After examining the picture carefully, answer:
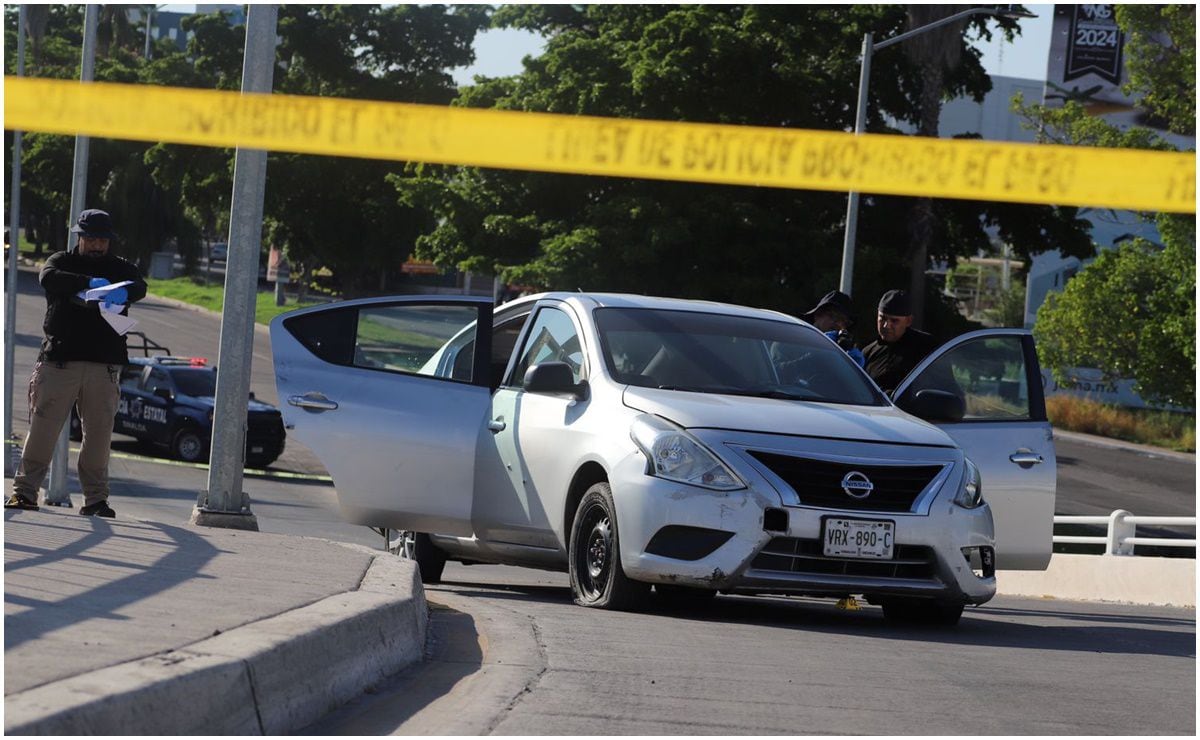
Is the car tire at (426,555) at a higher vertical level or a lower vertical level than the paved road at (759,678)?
lower

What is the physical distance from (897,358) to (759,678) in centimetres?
483

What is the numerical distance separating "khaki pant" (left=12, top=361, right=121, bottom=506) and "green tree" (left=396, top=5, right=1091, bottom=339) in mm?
25142

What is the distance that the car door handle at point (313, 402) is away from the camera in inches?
378

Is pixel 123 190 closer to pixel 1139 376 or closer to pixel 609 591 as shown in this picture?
pixel 1139 376

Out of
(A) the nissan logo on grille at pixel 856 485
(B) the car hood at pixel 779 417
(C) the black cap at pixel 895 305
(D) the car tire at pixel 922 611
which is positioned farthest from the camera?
(C) the black cap at pixel 895 305

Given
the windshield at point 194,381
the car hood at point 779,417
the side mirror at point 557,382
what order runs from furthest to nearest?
the windshield at point 194,381, the side mirror at point 557,382, the car hood at point 779,417

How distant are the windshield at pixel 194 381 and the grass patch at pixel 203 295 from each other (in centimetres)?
3339

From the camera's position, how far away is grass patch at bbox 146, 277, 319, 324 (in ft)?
236

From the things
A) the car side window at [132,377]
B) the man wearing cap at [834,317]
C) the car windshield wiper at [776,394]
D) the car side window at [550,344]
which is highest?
the man wearing cap at [834,317]

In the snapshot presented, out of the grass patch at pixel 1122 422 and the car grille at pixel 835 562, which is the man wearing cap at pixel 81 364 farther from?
the grass patch at pixel 1122 422

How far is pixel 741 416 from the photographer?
8.28 m

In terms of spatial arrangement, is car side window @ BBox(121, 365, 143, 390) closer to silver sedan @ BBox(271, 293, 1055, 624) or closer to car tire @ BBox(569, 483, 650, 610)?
silver sedan @ BBox(271, 293, 1055, 624)

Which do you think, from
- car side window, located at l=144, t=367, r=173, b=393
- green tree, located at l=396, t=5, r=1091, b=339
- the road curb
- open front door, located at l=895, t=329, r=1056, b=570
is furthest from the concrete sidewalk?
green tree, located at l=396, t=5, r=1091, b=339

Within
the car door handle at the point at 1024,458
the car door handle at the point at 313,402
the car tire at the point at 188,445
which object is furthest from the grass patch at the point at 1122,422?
the car door handle at the point at 313,402
